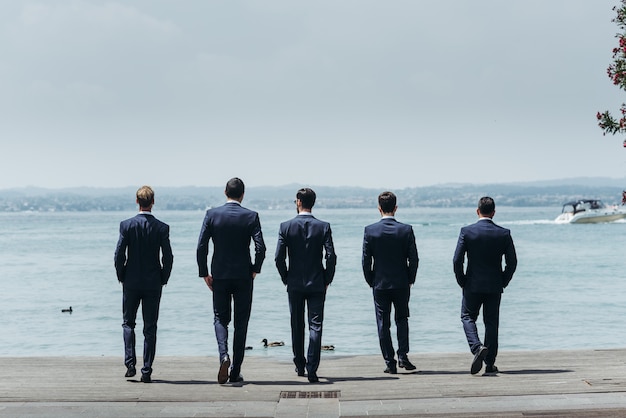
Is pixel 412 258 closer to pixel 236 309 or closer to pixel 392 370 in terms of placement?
pixel 392 370

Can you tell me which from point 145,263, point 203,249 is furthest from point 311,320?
point 145,263

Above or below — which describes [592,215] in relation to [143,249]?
below

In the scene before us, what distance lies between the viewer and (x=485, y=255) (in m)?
11.1

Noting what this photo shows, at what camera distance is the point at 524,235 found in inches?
4646

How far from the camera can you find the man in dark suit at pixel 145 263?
1055 cm

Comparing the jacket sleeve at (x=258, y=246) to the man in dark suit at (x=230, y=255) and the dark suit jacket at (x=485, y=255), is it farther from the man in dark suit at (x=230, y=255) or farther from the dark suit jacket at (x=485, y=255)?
the dark suit jacket at (x=485, y=255)

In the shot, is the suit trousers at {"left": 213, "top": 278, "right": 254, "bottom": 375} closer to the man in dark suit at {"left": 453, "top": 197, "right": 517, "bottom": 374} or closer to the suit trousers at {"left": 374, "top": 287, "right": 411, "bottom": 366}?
the suit trousers at {"left": 374, "top": 287, "right": 411, "bottom": 366}

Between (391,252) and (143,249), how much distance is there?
2.75 metres

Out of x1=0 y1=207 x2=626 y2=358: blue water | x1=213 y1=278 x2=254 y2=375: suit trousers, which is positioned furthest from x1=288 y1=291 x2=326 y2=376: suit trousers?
x1=0 y1=207 x2=626 y2=358: blue water

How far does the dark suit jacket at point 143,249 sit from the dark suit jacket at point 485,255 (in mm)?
3269

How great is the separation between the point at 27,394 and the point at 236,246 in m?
2.60

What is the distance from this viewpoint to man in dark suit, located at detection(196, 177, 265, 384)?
34.2 feet

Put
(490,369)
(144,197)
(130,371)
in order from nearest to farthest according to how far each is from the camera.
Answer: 1. (144,197)
2. (130,371)
3. (490,369)

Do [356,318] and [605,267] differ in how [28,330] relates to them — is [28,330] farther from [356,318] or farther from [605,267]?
[605,267]
